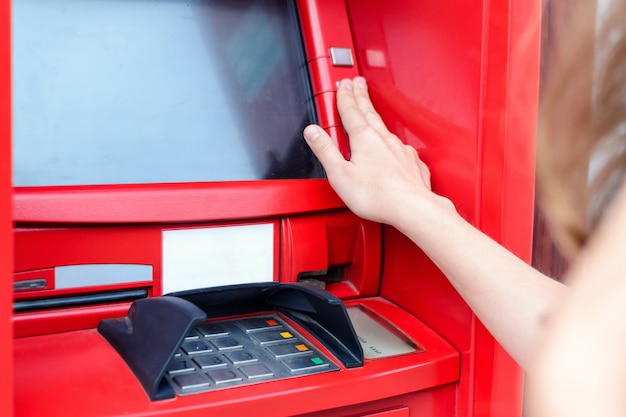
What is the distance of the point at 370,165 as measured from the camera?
1.11 meters

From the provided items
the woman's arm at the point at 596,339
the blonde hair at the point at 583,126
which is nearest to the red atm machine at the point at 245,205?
the blonde hair at the point at 583,126

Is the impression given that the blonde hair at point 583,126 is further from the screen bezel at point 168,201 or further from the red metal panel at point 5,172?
the red metal panel at point 5,172

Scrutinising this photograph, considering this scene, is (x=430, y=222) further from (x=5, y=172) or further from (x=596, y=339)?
(x=5, y=172)

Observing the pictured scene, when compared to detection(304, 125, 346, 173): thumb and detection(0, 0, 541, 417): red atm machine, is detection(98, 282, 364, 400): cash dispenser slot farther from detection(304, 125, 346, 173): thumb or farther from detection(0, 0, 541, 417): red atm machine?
detection(304, 125, 346, 173): thumb

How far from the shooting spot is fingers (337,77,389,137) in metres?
1.23

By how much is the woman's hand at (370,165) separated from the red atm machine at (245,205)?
0.15ft

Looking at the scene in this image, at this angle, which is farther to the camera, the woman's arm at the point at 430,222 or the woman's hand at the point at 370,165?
the woman's hand at the point at 370,165

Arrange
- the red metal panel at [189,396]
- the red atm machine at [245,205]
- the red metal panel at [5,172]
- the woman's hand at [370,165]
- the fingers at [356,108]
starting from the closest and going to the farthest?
the red metal panel at [5,172] → the red metal panel at [189,396] → the red atm machine at [245,205] → the woman's hand at [370,165] → the fingers at [356,108]

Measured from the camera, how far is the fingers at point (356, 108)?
4.03ft

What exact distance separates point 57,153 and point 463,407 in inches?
32.8

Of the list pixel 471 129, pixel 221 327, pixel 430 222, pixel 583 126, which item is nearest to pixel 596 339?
pixel 430 222

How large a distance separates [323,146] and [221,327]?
0.38 metres

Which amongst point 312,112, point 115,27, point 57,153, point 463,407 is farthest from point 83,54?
point 463,407

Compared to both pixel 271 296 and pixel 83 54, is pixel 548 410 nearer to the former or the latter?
pixel 271 296
